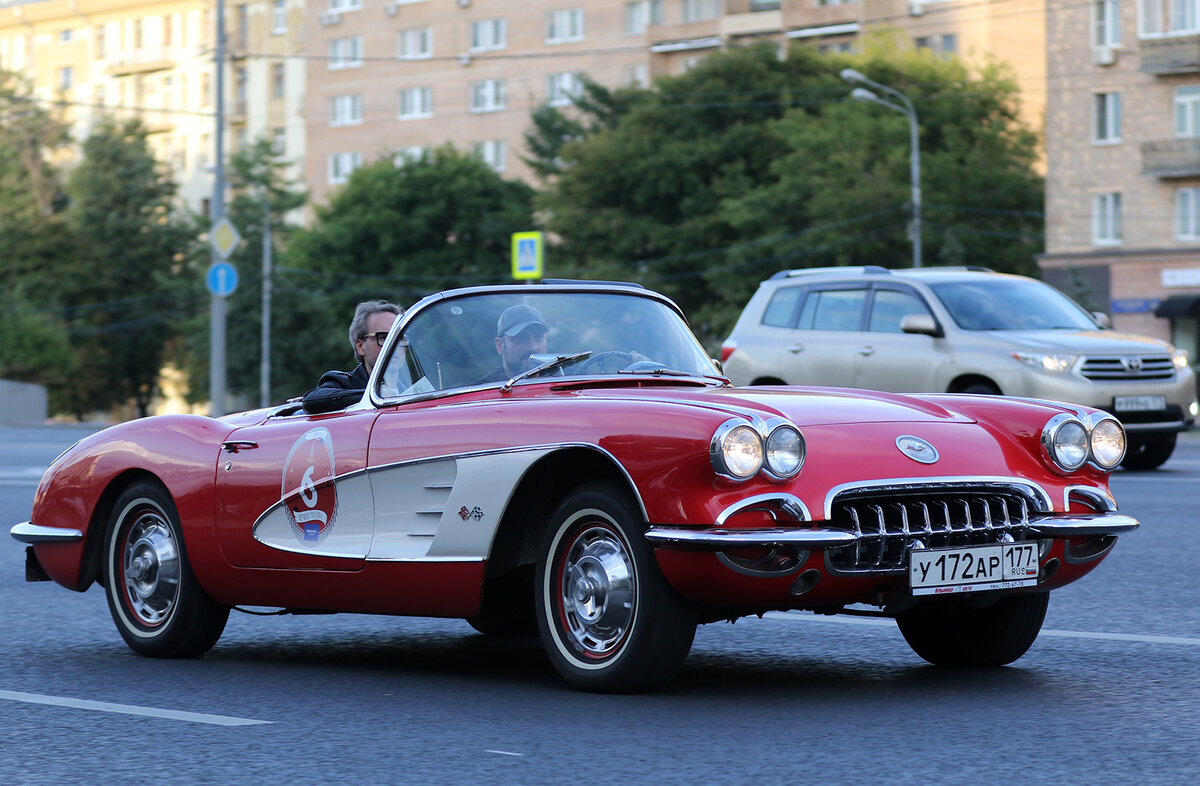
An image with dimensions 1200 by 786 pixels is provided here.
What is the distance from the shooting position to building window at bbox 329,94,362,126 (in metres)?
93.2

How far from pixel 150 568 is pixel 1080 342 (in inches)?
459

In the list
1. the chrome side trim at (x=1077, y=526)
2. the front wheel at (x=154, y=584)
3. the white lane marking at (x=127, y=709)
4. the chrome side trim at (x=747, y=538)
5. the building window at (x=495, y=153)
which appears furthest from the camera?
the building window at (x=495, y=153)

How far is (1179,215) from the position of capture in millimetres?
56531

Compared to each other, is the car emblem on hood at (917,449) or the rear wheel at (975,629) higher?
the car emblem on hood at (917,449)

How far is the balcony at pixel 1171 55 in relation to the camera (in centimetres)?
A: 5581

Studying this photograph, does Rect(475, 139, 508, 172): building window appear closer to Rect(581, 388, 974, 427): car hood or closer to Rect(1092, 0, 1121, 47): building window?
Rect(1092, 0, 1121, 47): building window

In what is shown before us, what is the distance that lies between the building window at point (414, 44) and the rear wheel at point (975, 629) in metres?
85.9

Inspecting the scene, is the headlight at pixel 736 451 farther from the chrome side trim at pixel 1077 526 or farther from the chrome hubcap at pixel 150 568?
the chrome hubcap at pixel 150 568

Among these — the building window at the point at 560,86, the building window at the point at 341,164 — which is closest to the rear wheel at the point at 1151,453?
the building window at the point at 560,86

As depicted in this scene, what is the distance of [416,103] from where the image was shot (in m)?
91.5

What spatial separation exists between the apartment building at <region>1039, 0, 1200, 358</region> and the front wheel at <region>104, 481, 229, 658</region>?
160 ft

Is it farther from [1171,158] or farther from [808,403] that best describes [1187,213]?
[808,403]

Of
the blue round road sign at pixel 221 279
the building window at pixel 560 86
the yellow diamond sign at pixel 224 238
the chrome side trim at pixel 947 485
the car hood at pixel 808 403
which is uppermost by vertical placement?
the building window at pixel 560 86

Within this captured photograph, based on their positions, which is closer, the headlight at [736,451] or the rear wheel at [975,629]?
the headlight at [736,451]
